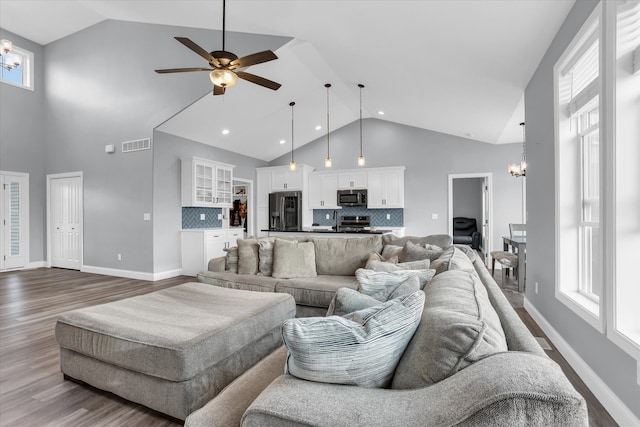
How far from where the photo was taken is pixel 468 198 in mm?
10227

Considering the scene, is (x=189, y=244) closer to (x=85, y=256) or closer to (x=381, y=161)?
(x=85, y=256)

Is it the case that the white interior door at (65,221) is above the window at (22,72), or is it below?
below

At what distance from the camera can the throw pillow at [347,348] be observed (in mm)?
979

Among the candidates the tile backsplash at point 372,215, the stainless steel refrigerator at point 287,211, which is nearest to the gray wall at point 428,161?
the tile backsplash at point 372,215

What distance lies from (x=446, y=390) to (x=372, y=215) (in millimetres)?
7121

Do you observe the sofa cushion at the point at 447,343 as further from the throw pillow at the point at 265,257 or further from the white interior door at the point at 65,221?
the white interior door at the point at 65,221

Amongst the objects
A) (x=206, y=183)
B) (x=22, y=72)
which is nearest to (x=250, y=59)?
(x=206, y=183)

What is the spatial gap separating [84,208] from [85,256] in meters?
0.96

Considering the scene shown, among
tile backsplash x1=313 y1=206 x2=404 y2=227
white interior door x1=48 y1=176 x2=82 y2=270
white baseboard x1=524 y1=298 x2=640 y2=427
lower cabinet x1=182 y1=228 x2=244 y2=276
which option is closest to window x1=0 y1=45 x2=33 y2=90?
white interior door x1=48 y1=176 x2=82 y2=270

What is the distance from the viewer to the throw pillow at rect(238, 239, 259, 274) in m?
3.68

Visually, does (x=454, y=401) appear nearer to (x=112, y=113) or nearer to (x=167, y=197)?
(x=167, y=197)

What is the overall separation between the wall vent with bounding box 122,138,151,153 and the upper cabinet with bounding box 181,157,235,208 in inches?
25.3

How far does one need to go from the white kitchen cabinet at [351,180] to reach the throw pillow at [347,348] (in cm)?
676

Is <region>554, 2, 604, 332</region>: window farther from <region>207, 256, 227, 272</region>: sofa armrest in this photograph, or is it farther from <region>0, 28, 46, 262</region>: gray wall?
<region>0, 28, 46, 262</region>: gray wall
